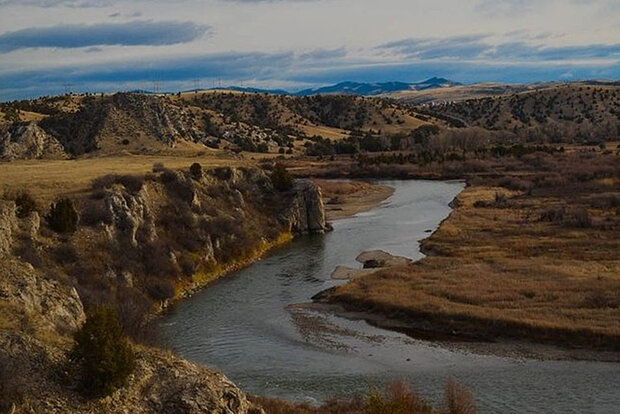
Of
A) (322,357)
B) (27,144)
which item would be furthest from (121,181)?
(27,144)

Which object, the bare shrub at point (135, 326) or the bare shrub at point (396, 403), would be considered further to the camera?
the bare shrub at point (135, 326)

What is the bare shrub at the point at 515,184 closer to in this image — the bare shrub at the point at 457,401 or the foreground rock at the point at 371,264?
the foreground rock at the point at 371,264

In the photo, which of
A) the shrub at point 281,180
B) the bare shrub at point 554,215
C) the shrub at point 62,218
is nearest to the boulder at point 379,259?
the shrub at point 281,180

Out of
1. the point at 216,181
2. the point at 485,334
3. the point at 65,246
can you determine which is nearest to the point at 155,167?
the point at 216,181

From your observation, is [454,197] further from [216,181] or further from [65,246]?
[65,246]

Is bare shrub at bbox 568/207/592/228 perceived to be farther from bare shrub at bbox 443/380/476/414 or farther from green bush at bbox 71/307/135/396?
green bush at bbox 71/307/135/396

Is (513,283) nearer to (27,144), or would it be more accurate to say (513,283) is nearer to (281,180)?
(281,180)

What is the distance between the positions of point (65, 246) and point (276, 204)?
35103mm

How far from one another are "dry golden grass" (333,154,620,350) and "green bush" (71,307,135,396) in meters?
25.1

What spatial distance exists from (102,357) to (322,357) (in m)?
19.4

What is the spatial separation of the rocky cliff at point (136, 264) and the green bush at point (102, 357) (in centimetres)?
44

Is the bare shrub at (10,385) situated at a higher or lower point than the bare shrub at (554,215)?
higher

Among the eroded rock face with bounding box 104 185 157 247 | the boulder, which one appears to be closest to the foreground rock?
the boulder

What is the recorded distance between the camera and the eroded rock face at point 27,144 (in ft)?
302
